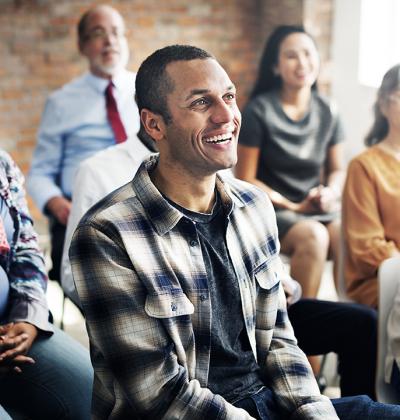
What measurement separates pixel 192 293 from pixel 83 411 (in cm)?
49

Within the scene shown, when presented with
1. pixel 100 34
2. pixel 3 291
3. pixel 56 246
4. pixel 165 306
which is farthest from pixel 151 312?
pixel 100 34

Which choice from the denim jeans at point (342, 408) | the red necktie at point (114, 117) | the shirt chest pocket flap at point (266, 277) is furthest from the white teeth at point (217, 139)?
the red necktie at point (114, 117)

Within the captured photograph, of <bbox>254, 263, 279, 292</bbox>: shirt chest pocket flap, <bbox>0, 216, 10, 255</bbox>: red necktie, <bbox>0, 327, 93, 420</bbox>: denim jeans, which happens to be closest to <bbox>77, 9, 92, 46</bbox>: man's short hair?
<bbox>0, 216, 10, 255</bbox>: red necktie

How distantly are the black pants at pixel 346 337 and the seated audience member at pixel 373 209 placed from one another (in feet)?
0.88

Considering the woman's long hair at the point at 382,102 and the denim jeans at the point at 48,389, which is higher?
the woman's long hair at the point at 382,102

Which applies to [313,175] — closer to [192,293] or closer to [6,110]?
[192,293]

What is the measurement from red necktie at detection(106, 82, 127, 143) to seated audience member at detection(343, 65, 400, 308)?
1.14 meters

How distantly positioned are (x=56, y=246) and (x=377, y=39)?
2.51 m

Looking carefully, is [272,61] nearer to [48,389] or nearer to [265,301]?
[265,301]

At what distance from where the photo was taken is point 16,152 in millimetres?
4980

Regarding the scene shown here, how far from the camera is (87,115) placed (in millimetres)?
3215

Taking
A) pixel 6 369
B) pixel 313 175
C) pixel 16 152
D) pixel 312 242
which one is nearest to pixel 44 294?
pixel 6 369

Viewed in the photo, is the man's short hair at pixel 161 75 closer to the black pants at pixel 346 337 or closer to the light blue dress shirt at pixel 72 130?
the black pants at pixel 346 337

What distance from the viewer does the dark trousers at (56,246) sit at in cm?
277
